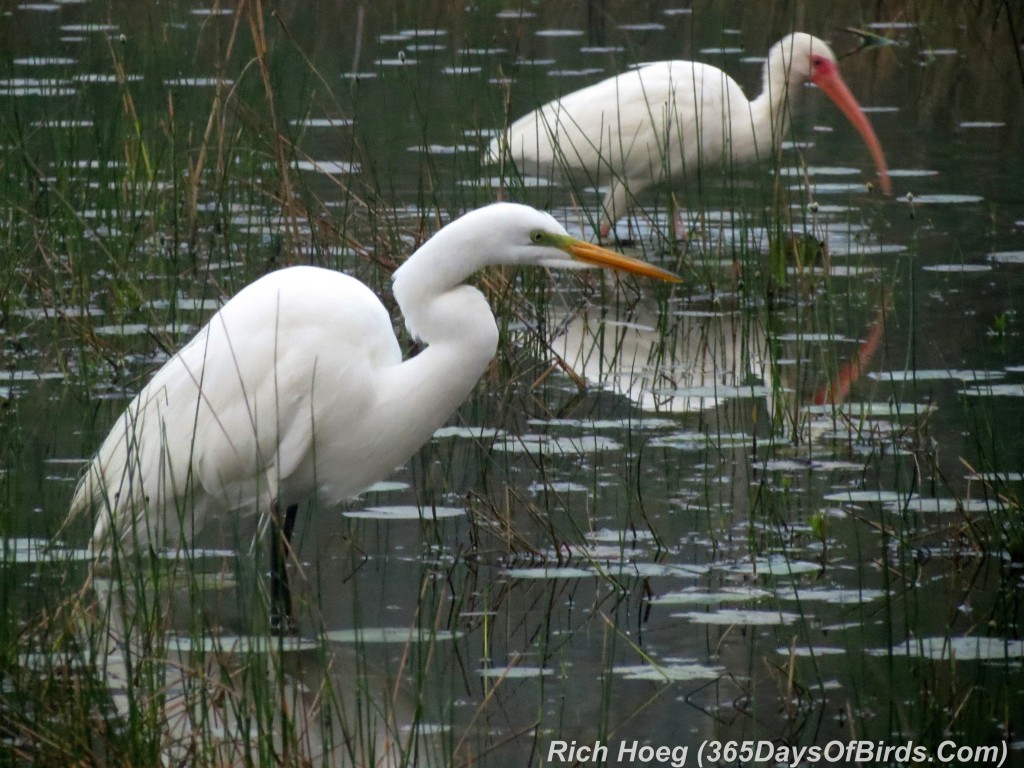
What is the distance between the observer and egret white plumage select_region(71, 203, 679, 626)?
13.9ft

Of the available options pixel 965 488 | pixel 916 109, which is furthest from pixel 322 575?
pixel 916 109

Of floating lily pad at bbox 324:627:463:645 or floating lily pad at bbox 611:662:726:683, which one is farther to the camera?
Result: floating lily pad at bbox 324:627:463:645

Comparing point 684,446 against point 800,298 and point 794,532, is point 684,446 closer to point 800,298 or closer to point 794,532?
point 794,532

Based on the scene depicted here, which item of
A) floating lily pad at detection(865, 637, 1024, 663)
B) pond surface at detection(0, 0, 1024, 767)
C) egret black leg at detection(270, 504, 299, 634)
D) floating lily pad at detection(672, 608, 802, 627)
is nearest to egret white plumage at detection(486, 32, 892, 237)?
pond surface at detection(0, 0, 1024, 767)

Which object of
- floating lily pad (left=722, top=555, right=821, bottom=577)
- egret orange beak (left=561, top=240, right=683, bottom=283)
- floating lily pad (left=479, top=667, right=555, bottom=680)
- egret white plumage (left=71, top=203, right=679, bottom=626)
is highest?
egret orange beak (left=561, top=240, right=683, bottom=283)

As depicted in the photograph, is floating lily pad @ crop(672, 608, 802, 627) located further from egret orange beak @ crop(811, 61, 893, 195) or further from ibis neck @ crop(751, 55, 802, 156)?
egret orange beak @ crop(811, 61, 893, 195)

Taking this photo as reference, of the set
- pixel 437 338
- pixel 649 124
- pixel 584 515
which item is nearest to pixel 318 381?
pixel 437 338

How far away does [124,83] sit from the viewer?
680 cm

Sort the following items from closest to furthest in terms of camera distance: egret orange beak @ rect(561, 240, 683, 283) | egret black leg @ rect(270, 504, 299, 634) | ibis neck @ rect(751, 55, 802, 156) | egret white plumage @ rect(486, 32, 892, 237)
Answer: egret black leg @ rect(270, 504, 299, 634)
egret orange beak @ rect(561, 240, 683, 283)
egret white plumage @ rect(486, 32, 892, 237)
ibis neck @ rect(751, 55, 802, 156)

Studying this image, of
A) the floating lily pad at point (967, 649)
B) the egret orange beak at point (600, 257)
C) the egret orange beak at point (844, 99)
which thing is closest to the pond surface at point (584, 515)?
the floating lily pad at point (967, 649)

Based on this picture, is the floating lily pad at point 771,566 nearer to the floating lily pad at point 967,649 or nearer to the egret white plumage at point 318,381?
the floating lily pad at point 967,649

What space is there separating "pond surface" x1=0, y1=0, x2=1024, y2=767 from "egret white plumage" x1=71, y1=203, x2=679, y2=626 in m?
0.22

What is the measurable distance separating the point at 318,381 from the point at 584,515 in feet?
2.95

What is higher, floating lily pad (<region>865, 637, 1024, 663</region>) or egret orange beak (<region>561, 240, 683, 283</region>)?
egret orange beak (<region>561, 240, 683, 283</region>)
